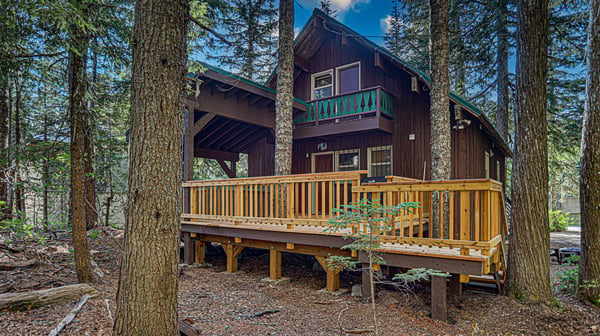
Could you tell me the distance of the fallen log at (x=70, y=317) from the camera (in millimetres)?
3061

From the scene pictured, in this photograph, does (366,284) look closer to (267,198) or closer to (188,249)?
(267,198)

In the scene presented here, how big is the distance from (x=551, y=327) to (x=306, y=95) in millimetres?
9436

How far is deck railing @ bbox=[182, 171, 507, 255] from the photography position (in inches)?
163

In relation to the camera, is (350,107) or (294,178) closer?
(294,178)

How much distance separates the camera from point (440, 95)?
7094 millimetres

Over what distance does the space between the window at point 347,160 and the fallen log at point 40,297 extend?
8055mm

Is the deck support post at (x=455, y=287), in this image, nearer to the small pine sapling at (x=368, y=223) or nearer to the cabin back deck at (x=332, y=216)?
the cabin back deck at (x=332, y=216)

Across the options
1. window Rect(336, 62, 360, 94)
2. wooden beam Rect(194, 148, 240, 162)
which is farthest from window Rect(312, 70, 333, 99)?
wooden beam Rect(194, 148, 240, 162)

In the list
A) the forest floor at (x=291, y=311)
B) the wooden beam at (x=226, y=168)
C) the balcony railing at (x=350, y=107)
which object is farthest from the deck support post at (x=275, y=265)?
the wooden beam at (x=226, y=168)

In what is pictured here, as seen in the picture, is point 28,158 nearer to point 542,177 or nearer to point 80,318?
point 80,318

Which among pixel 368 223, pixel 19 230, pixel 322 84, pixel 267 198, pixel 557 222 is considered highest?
pixel 322 84

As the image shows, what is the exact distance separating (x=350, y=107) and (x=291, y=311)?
22.0 feet

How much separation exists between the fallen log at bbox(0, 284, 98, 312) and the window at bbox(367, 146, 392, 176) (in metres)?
8.19

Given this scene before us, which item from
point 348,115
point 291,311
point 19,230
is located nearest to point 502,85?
point 348,115
